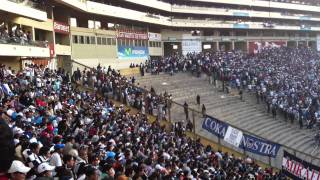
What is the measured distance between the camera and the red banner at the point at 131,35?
4561 cm

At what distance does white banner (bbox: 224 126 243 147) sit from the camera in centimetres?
2123

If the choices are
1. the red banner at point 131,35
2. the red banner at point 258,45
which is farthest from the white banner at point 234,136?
the red banner at point 258,45

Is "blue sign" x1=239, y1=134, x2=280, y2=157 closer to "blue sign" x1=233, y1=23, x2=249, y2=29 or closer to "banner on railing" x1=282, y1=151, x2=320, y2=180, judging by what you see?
"banner on railing" x1=282, y1=151, x2=320, y2=180

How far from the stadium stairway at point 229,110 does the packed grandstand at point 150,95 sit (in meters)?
0.11

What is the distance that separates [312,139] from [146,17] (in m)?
23.2

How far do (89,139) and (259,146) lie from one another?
9.54m

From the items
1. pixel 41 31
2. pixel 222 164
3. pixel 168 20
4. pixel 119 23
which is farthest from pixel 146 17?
pixel 222 164

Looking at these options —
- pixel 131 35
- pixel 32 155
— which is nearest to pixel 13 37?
pixel 32 155

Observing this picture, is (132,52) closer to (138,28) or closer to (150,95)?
(138,28)

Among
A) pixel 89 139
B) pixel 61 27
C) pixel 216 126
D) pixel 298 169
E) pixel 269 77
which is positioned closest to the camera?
pixel 89 139

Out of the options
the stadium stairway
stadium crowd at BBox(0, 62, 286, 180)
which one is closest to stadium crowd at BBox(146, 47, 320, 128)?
the stadium stairway

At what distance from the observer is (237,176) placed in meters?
17.4

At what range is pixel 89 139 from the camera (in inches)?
532

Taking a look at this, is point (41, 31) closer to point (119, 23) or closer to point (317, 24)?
point (119, 23)
